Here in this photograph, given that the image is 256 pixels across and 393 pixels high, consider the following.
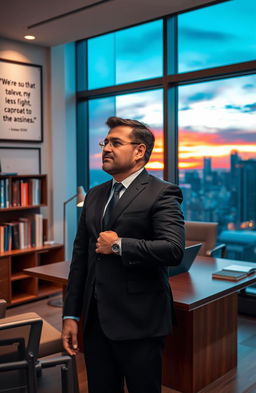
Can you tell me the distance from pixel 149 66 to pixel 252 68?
3.67 feet

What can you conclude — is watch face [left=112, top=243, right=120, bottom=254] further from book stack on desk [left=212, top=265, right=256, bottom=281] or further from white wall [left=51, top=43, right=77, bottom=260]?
white wall [left=51, top=43, right=77, bottom=260]

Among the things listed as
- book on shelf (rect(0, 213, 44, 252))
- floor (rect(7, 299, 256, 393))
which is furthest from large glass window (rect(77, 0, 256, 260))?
book on shelf (rect(0, 213, 44, 252))

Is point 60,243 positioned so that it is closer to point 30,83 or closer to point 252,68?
point 30,83

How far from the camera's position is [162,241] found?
1394mm

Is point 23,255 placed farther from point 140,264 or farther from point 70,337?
point 140,264

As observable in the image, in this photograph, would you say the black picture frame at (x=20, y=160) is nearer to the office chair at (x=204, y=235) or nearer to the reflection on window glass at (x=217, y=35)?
the reflection on window glass at (x=217, y=35)

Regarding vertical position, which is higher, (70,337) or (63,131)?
(63,131)

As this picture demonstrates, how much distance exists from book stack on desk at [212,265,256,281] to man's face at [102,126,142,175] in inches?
50.6

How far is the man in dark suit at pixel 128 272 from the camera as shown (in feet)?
4.65

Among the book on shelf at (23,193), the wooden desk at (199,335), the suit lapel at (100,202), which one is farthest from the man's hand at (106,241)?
the book on shelf at (23,193)

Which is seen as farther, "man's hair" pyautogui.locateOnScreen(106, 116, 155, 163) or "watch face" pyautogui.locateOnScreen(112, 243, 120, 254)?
"man's hair" pyautogui.locateOnScreen(106, 116, 155, 163)

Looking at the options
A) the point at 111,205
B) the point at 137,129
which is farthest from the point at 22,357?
the point at 137,129

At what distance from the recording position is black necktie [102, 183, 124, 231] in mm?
1508

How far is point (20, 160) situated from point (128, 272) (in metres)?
3.29
